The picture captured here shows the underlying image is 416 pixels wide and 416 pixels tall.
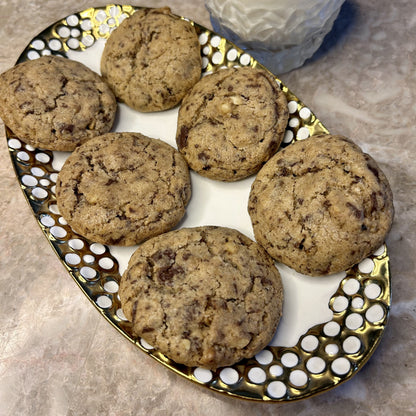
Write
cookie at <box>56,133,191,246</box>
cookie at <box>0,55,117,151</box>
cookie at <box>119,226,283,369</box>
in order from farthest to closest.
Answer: cookie at <box>0,55,117,151</box>, cookie at <box>56,133,191,246</box>, cookie at <box>119,226,283,369</box>

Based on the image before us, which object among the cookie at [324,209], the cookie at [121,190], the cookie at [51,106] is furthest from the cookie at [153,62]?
the cookie at [324,209]

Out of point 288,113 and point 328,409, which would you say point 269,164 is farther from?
point 328,409

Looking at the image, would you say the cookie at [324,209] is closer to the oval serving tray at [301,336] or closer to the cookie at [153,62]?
the oval serving tray at [301,336]

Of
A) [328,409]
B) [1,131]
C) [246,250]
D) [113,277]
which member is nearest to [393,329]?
[328,409]

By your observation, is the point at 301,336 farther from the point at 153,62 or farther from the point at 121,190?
the point at 153,62

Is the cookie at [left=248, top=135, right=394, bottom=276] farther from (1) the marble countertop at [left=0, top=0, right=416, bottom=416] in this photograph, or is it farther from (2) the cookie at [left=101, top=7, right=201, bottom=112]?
(2) the cookie at [left=101, top=7, right=201, bottom=112]

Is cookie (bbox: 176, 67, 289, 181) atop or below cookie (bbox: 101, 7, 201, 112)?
below

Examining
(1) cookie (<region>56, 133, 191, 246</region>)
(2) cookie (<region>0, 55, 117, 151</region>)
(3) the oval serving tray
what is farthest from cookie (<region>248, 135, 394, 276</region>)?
(2) cookie (<region>0, 55, 117, 151</region>)
